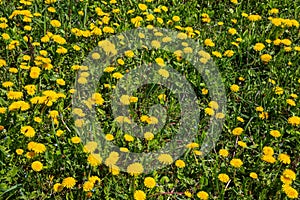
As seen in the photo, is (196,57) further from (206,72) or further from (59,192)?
(59,192)

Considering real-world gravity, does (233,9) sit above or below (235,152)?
above

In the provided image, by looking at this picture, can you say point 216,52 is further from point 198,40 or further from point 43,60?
point 43,60

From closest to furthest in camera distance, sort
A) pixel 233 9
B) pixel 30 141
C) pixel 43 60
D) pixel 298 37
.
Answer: pixel 30 141
pixel 43 60
pixel 298 37
pixel 233 9

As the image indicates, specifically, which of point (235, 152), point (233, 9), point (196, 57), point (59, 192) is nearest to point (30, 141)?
point (59, 192)

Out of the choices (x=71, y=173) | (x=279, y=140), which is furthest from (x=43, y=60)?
(x=279, y=140)

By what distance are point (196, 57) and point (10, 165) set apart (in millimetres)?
1678

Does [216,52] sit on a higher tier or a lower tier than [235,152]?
higher

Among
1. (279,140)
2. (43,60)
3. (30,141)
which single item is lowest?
(279,140)

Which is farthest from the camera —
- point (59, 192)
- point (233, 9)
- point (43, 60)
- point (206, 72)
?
point (233, 9)

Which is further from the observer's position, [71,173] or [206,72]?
[206,72]

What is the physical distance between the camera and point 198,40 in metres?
3.58

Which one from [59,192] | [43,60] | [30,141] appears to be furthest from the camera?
[43,60]

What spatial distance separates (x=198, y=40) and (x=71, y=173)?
167 centimetres

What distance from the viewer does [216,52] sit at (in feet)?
11.1
